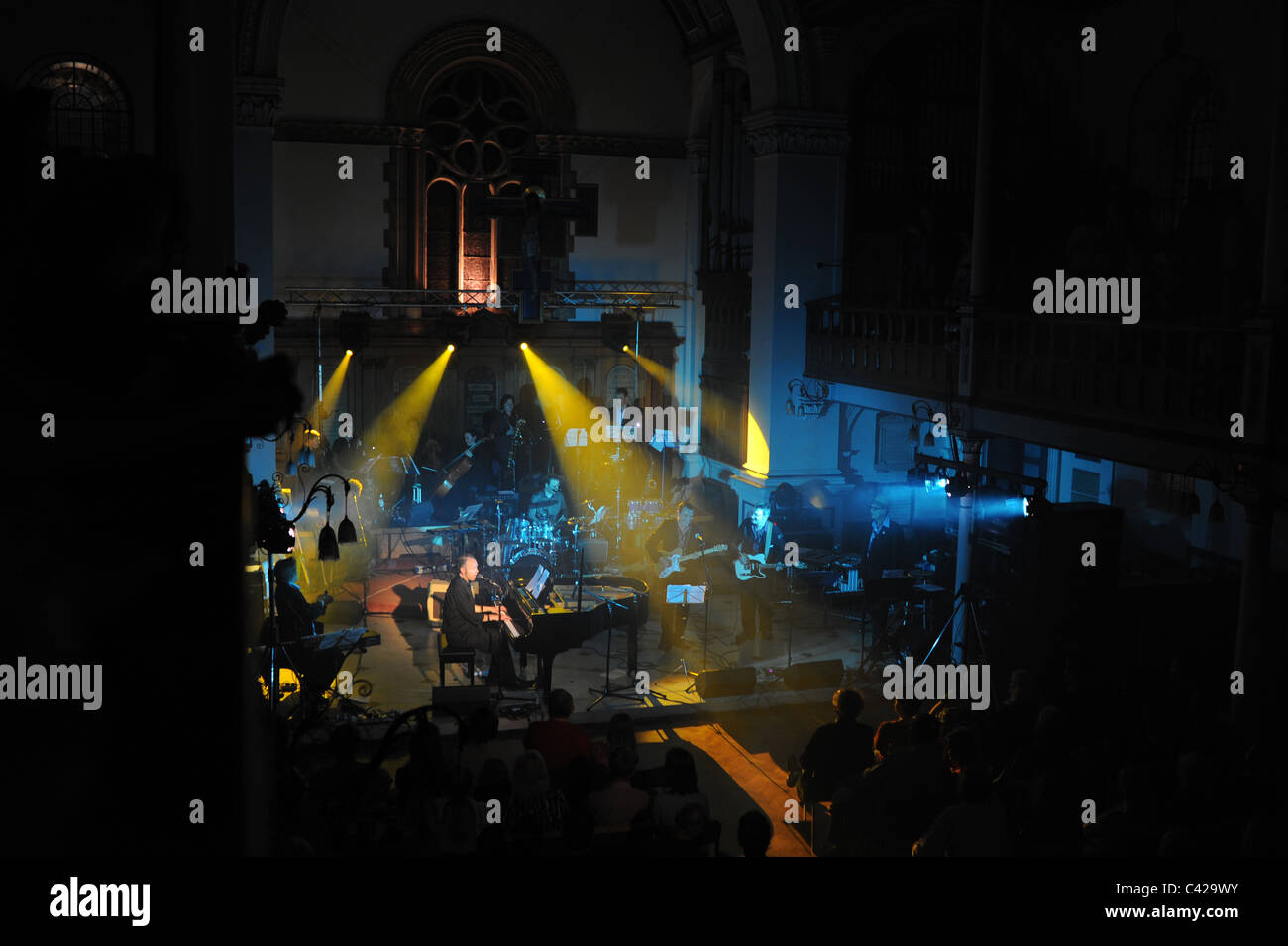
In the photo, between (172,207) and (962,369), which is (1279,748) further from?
(172,207)

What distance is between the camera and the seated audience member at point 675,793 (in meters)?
7.85

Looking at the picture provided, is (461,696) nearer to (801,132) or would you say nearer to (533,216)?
(533,216)

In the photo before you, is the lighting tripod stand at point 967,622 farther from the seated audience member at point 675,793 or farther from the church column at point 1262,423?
the seated audience member at point 675,793

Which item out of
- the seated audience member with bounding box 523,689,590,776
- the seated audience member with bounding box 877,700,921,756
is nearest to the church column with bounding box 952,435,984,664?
the seated audience member with bounding box 877,700,921,756

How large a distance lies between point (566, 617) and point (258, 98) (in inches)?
392

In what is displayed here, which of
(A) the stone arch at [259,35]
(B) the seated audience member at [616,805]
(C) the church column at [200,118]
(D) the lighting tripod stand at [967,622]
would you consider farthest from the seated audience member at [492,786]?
(A) the stone arch at [259,35]

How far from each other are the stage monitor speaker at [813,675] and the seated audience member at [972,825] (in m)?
6.00

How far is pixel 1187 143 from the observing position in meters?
16.8

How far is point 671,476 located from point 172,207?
22.1 m

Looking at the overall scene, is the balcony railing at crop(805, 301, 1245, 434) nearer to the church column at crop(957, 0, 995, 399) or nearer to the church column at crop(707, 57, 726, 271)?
the church column at crop(957, 0, 995, 399)

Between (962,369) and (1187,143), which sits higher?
(1187,143)

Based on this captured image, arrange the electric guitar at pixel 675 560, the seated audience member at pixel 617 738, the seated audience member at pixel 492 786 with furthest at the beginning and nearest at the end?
the electric guitar at pixel 675 560 < the seated audience member at pixel 617 738 < the seated audience member at pixel 492 786

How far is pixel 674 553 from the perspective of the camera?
60.7ft
